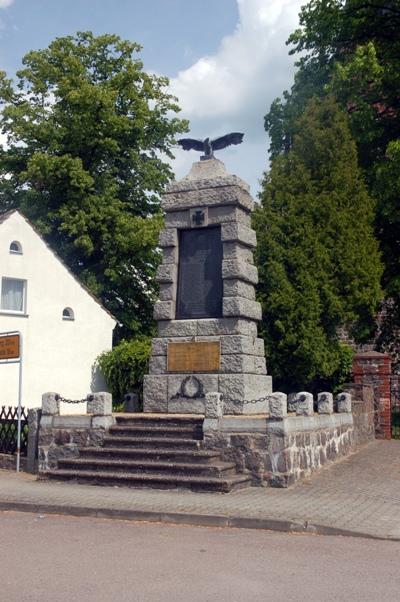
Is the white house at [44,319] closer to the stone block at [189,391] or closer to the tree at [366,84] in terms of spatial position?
the tree at [366,84]

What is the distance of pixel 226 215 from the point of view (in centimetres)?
1436

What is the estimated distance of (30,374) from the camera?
25234mm

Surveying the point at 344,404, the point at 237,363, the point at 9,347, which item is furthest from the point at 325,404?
the point at 9,347

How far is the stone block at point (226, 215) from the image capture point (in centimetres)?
1428

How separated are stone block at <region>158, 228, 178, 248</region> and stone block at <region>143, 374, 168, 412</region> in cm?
261

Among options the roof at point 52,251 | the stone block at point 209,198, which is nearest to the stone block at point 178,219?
the stone block at point 209,198

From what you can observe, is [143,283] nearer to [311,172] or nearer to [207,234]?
[311,172]

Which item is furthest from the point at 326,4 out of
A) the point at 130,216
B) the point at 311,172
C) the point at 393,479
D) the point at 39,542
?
the point at 39,542

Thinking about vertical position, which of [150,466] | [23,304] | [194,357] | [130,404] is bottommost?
[150,466]

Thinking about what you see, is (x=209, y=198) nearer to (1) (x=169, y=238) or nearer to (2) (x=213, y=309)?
(1) (x=169, y=238)

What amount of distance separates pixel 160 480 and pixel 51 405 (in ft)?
9.88

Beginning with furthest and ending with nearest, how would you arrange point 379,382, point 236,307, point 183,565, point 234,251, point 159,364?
point 379,382
point 159,364
point 234,251
point 236,307
point 183,565

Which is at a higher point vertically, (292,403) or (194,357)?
(194,357)

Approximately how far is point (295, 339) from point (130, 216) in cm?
1346
